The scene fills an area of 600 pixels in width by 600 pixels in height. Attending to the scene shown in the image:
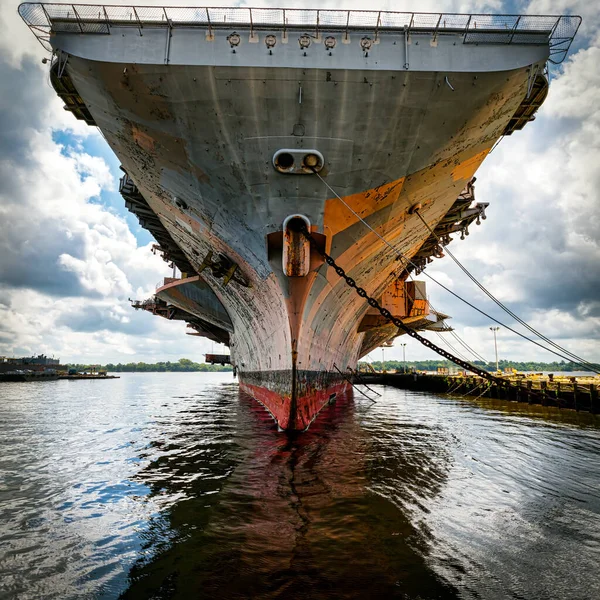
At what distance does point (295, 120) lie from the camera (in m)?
6.09

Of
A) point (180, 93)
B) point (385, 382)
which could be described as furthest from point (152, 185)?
point (385, 382)

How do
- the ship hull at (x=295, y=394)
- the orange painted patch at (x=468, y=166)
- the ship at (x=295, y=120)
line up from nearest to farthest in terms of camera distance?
the ship at (x=295, y=120) < the orange painted patch at (x=468, y=166) < the ship hull at (x=295, y=394)

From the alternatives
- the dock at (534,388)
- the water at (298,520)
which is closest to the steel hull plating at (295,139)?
the water at (298,520)

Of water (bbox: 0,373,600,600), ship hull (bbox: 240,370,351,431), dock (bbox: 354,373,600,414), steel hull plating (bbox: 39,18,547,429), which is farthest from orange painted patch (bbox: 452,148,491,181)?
water (bbox: 0,373,600,600)

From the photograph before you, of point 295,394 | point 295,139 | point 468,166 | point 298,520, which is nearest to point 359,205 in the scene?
point 295,139

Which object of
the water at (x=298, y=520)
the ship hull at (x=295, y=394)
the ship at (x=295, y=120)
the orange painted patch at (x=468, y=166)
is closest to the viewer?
the water at (x=298, y=520)

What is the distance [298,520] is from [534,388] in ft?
69.7

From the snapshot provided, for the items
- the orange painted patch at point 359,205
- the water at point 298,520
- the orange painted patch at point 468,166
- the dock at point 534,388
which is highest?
the orange painted patch at point 468,166

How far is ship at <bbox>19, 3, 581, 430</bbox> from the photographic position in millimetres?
5781

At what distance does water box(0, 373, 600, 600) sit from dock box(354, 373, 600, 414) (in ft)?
6.91

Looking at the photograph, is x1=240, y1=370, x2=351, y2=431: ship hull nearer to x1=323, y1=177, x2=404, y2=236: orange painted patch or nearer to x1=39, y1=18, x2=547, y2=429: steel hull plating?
x1=39, y1=18, x2=547, y2=429: steel hull plating

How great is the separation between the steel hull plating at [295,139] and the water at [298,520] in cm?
267

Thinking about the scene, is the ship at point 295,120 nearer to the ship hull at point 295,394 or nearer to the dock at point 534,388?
the ship hull at point 295,394

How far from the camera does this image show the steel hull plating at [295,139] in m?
5.79
